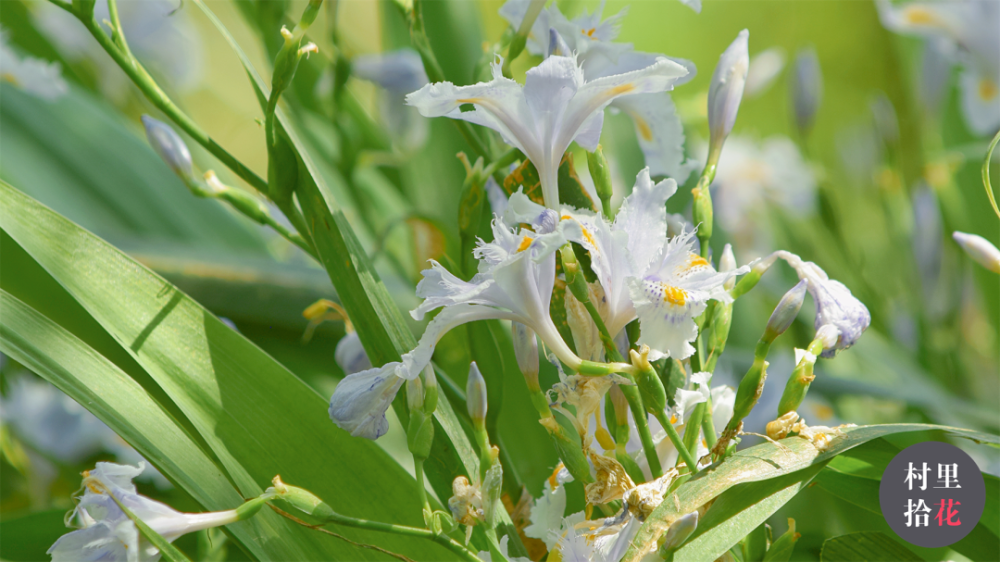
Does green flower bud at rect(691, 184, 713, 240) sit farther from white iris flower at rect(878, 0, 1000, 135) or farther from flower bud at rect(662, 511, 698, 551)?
white iris flower at rect(878, 0, 1000, 135)

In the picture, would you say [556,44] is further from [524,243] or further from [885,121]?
[885,121]

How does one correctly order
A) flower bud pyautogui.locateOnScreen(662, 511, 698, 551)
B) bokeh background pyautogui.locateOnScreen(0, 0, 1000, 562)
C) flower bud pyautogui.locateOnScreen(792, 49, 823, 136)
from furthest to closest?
flower bud pyautogui.locateOnScreen(792, 49, 823, 136) → bokeh background pyautogui.locateOnScreen(0, 0, 1000, 562) → flower bud pyautogui.locateOnScreen(662, 511, 698, 551)

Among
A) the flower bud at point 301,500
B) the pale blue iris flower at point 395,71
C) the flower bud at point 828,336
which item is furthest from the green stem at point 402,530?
the pale blue iris flower at point 395,71

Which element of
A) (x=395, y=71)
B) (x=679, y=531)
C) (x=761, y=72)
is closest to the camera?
(x=679, y=531)

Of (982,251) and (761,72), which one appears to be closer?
(982,251)

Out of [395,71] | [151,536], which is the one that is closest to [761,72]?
[395,71]

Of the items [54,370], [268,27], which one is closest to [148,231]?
[268,27]

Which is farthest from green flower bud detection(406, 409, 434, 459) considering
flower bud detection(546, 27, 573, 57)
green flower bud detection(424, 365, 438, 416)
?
flower bud detection(546, 27, 573, 57)
